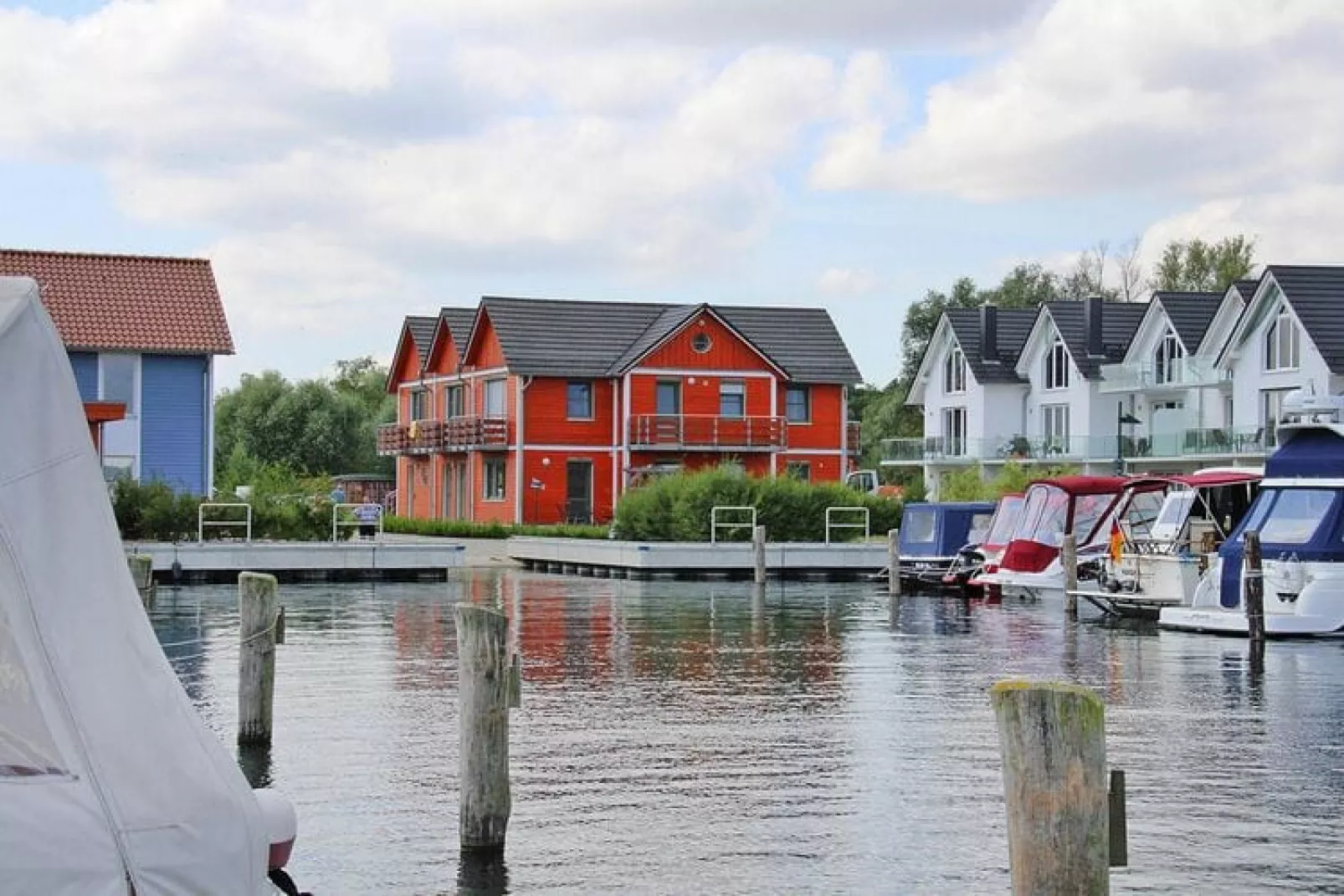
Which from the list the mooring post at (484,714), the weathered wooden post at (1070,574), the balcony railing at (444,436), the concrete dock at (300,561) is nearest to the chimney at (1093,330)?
the balcony railing at (444,436)

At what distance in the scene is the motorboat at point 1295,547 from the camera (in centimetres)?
3194

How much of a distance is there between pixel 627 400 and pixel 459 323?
1004cm

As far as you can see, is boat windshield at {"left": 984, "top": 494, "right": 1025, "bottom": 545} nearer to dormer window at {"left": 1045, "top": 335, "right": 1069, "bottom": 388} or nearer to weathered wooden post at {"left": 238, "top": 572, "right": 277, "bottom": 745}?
weathered wooden post at {"left": 238, "top": 572, "right": 277, "bottom": 745}

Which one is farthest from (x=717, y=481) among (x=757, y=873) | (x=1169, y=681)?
(x=757, y=873)

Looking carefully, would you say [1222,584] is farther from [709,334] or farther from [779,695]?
[709,334]

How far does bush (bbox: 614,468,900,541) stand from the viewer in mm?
53812

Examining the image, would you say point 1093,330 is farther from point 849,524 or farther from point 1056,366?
point 849,524

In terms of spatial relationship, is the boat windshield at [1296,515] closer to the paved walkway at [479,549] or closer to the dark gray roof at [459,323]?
the paved walkway at [479,549]

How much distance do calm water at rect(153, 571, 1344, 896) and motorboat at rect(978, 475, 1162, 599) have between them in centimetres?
652

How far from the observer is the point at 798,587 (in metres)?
46.2

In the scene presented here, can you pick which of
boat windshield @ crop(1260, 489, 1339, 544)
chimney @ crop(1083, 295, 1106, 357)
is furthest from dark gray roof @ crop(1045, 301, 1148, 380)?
boat windshield @ crop(1260, 489, 1339, 544)

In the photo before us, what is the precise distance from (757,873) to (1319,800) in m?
5.34

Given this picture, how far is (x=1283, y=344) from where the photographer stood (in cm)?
7019

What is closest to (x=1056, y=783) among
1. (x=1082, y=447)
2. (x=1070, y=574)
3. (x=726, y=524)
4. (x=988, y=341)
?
(x=1070, y=574)
